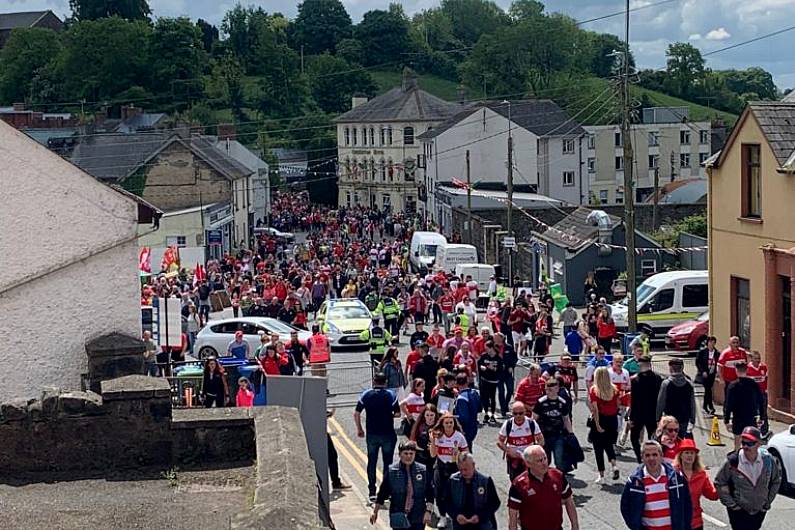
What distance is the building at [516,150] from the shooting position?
8456cm

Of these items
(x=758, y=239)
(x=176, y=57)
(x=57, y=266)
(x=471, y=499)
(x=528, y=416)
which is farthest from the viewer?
(x=176, y=57)

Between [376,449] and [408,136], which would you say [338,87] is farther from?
[376,449]

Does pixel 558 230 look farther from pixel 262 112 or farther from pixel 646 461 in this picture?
pixel 262 112

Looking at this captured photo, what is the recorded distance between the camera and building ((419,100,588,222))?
84562 mm

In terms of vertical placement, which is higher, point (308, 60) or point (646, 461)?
point (308, 60)

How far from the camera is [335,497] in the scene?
16.8 metres

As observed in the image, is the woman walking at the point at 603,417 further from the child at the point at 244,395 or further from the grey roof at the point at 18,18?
the grey roof at the point at 18,18

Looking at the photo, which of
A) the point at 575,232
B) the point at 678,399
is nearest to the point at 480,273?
the point at 575,232

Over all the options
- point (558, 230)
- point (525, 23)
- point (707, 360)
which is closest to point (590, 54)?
point (525, 23)

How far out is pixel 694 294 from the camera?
112ft

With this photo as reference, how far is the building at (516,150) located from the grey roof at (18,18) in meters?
107

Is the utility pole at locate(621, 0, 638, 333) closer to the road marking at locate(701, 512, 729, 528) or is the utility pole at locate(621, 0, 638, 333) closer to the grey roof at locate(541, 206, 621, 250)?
the grey roof at locate(541, 206, 621, 250)

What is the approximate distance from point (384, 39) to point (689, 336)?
141 m

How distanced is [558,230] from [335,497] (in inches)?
1268
